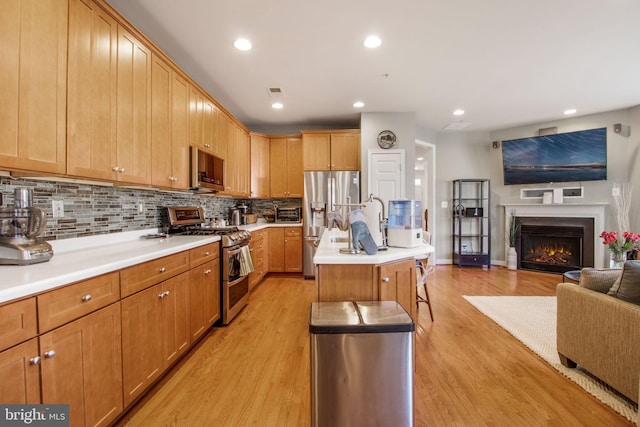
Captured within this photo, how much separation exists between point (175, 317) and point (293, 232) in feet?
9.53

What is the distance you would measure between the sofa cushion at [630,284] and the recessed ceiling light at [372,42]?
8.24 ft

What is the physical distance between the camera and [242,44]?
2629 mm

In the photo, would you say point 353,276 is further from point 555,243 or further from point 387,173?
point 555,243

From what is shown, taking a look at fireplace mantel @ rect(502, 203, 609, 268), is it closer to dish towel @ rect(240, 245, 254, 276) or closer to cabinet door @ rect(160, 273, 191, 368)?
dish towel @ rect(240, 245, 254, 276)

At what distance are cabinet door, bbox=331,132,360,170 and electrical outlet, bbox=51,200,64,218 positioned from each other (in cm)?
362

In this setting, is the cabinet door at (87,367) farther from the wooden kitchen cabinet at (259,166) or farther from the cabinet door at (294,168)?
the cabinet door at (294,168)

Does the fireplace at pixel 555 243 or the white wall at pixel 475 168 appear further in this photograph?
the white wall at pixel 475 168

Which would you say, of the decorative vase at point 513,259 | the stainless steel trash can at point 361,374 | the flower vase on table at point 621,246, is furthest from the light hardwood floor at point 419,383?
the decorative vase at point 513,259

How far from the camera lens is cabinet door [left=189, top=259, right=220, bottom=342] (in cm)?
231

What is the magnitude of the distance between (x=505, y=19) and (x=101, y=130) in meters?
3.18

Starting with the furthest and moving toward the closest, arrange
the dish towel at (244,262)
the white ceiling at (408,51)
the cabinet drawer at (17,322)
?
the dish towel at (244,262), the white ceiling at (408,51), the cabinet drawer at (17,322)

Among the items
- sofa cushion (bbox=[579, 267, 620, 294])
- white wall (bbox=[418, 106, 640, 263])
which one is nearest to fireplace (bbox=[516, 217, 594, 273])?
white wall (bbox=[418, 106, 640, 263])

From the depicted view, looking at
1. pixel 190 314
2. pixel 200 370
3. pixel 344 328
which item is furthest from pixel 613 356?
pixel 190 314

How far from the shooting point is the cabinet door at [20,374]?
98 cm
